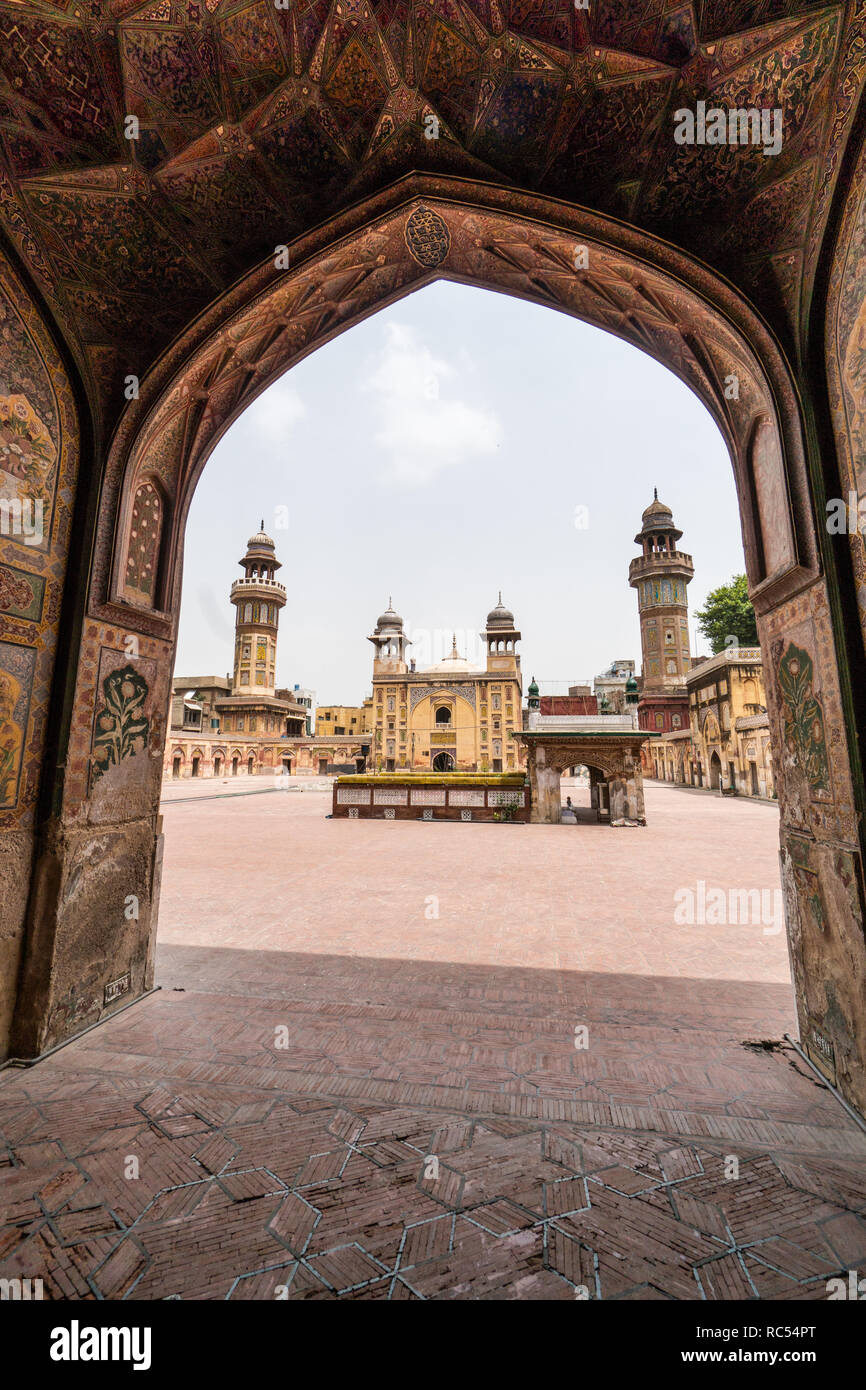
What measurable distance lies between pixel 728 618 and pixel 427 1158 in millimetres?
43467

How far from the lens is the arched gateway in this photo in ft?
11.0

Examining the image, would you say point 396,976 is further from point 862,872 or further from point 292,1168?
point 862,872

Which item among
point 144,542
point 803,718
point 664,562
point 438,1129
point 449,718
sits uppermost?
point 664,562

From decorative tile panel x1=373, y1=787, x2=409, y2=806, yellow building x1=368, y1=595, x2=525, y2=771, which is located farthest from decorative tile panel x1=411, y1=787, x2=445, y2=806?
yellow building x1=368, y1=595, x2=525, y2=771

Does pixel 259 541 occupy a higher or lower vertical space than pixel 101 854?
higher

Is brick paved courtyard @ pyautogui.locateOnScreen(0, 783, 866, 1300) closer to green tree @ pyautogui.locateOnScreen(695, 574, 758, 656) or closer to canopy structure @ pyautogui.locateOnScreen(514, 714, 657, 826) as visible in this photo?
canopy structure @ pyautogui.locateOnScreen(514, 714, 657, 826)

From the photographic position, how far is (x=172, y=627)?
16.7 ft

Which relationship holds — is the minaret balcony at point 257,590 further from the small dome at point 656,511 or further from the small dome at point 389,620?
the small dome at point 656,511

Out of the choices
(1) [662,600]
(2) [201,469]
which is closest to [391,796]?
(2) [201,469]

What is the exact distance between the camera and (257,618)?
57.8 metres

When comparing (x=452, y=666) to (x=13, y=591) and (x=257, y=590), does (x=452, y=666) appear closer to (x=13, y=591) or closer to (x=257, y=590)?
(x=257, y=590)

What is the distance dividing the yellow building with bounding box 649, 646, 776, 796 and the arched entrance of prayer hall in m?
22.4

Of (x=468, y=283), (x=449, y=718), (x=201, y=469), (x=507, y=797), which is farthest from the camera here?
(x=449, y=718)

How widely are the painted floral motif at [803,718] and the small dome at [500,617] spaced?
147 feet
